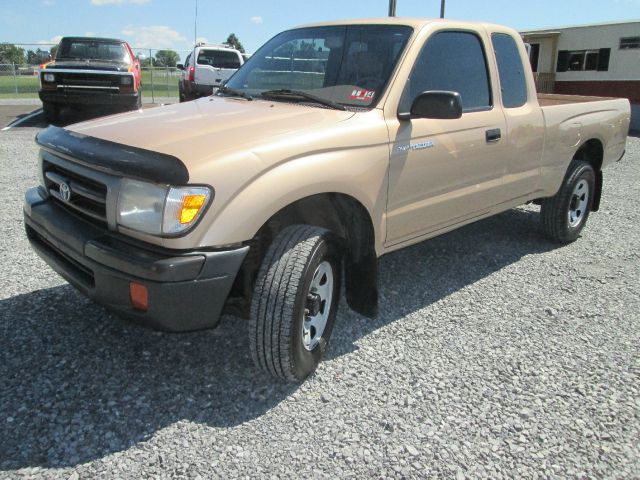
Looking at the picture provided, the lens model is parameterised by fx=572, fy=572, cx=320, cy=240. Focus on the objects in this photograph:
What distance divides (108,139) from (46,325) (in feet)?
4.35

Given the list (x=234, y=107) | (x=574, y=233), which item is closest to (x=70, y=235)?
(x=234, y=107)

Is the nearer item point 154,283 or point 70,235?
point 154,283

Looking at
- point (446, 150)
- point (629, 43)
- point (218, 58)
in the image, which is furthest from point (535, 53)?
point (446, 150)

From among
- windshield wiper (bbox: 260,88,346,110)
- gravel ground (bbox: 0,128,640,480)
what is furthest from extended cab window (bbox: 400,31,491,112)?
gravel ground (bbox: 0,128,640,480)

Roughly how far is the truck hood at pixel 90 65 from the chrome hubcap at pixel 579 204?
31.8 ft

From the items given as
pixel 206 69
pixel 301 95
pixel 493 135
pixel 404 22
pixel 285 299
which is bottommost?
pixel 285 299

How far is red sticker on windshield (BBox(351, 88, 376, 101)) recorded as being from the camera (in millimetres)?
3293

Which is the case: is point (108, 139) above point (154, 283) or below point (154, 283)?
above

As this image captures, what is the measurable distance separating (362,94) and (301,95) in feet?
1.23

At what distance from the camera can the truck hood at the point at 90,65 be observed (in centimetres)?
1186

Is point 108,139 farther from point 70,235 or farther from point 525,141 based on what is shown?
point 525,141

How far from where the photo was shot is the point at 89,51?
505 inches

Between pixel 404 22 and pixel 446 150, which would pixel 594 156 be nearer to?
pixel 446 150

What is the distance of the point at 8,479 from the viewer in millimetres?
2225
